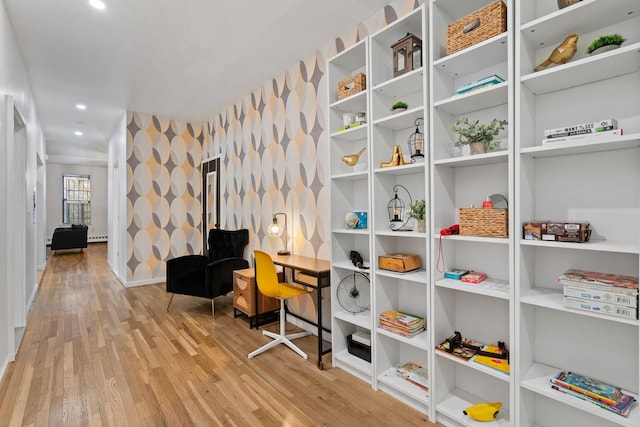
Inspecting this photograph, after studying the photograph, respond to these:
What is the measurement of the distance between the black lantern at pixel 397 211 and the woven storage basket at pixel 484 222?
1.82 feet

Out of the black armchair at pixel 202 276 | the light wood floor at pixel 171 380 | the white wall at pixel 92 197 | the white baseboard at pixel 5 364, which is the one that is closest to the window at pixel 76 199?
the white wall at pixel 92 197

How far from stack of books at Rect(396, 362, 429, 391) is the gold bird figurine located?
1967 mm

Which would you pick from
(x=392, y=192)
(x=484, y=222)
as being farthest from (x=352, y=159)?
(x=484, y=222)

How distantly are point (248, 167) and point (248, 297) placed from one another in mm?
1873

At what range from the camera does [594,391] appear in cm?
141

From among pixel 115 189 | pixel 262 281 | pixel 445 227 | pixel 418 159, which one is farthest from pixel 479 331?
pixel 115 189

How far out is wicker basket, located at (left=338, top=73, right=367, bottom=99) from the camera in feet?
8.07

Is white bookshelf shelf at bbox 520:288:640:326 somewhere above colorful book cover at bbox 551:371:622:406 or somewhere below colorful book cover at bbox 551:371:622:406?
above

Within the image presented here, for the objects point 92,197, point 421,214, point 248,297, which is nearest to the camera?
point 421,214

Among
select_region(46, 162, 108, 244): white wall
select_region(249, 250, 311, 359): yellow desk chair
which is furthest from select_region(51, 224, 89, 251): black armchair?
select_region(249, 250, 311, 359): yellow desk chair

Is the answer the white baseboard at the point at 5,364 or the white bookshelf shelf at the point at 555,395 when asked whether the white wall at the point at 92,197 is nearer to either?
the white baseboard at the point at 5,364

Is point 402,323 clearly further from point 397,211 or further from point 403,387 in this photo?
point 397,211

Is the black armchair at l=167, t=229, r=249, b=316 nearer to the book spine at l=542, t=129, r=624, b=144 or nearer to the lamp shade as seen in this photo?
the lamp shade

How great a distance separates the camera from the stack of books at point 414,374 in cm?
206
